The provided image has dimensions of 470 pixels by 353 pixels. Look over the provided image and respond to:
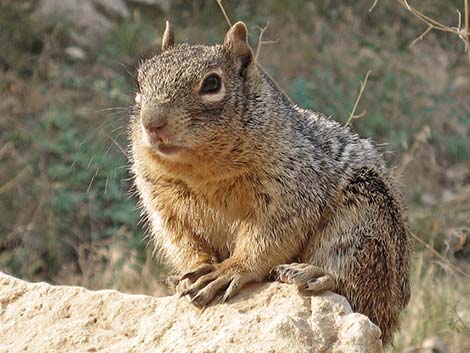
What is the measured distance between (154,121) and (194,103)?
0.22m

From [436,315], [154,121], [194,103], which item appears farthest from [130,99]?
[154,121]

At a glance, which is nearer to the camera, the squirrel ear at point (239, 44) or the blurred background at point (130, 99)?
the squirrel ear at point (239, 44)

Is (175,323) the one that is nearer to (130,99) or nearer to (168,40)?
(168,40)

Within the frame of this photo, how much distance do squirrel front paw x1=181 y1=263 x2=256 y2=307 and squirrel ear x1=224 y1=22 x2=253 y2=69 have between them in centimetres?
87

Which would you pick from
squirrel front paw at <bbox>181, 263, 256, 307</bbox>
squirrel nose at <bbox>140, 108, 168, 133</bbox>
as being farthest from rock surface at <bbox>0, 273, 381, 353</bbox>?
squirrel nose at <bbox>140, 108, 168, 133</bbox>

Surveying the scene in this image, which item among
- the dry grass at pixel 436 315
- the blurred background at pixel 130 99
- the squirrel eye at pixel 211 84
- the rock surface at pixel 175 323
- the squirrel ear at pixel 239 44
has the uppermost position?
the squirrel ear at pixel 239 44

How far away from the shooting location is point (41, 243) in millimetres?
7863

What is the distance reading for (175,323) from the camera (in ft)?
11.0

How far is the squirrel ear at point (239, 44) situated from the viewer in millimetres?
3875

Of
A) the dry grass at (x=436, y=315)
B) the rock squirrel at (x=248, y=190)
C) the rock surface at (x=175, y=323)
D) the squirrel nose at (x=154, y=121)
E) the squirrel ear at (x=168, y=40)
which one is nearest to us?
the rock surface at (x=175, y=323)

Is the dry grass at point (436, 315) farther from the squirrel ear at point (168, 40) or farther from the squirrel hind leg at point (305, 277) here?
the squirrel ear at point (168, 40)

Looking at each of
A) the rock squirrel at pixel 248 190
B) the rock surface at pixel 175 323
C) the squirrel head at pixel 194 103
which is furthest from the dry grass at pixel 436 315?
the squirrel head at pixel 194 103

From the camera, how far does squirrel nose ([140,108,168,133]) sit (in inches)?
132

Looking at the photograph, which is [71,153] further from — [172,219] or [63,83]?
[172,219]
